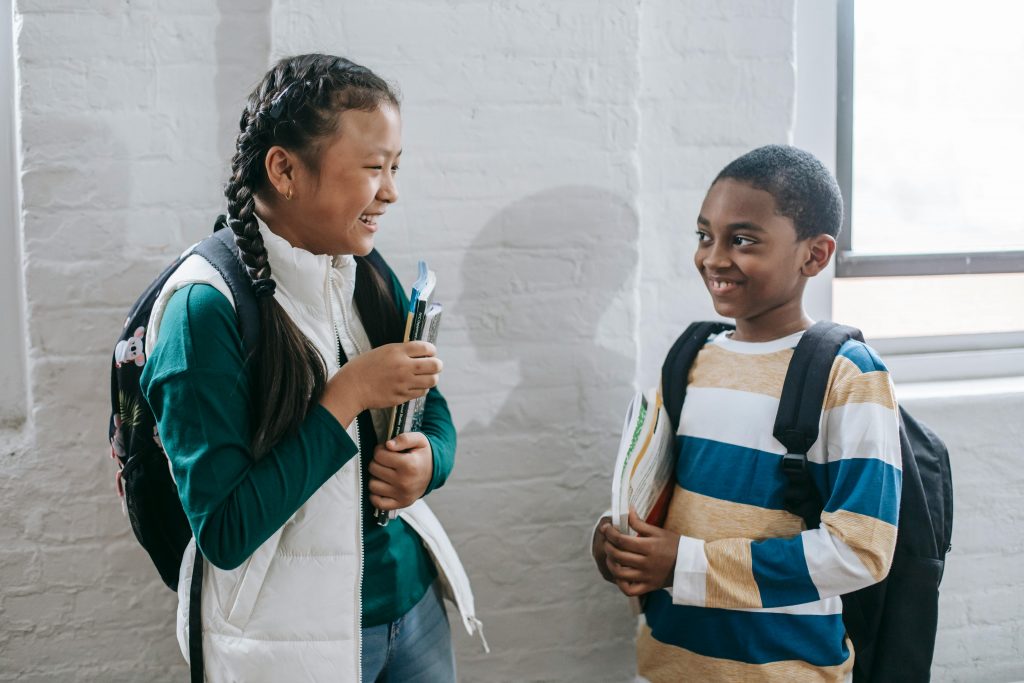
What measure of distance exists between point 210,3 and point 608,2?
2.38 feet

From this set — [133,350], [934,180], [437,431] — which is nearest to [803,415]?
[437,431]

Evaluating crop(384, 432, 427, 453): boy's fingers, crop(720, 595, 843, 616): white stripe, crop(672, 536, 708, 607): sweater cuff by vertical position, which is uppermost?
crop(384, 432, 427, 453): boy's fingers

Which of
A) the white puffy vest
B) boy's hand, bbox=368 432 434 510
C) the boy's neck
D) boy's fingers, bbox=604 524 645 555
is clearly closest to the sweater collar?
the white puffy vest

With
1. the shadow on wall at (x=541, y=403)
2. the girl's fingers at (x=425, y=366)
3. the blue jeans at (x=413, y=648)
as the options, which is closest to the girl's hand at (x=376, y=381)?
the girl's fingers at (x=425, y=366)

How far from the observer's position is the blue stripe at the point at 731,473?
4.02 ft

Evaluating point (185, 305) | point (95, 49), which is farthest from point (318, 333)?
point (95, 49)

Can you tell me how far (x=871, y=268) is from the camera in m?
2.01

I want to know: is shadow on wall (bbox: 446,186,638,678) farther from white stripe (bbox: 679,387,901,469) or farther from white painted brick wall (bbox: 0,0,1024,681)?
white stripe (bbox: 679,387,901,469)

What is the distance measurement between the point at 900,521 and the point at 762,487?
22cm

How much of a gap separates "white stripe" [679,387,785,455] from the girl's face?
0.61 metres

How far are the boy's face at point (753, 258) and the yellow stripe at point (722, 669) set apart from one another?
50 cm

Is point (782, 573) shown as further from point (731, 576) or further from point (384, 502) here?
point (384, 502)

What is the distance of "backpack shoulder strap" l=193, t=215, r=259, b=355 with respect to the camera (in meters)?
0.97

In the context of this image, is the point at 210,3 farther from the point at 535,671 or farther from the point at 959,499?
the point at 959,499
